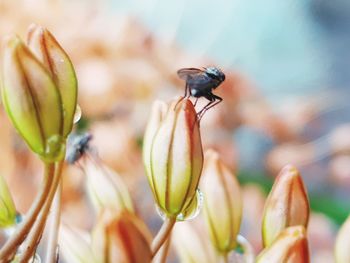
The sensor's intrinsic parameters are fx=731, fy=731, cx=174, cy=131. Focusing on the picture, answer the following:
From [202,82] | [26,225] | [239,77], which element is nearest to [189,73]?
[202,82]

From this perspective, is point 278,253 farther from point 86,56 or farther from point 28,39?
point 86,56

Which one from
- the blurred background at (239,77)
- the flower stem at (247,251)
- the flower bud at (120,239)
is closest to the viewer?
the flower bud at (120,239)

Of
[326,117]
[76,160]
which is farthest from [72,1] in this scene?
[76,160]

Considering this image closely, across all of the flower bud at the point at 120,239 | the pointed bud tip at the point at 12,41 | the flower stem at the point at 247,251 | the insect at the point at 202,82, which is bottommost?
the flower stem at the point at 247,251

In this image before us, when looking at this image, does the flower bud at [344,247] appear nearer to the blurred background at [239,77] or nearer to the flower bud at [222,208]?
the flower bud at [222,208]

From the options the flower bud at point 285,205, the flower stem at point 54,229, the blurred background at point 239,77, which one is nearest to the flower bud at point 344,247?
the flower bud at point 285,205

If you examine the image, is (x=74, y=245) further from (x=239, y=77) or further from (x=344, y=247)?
(x=239, y=77)

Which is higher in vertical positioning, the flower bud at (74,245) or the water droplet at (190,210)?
the water droplet at (190,210)
